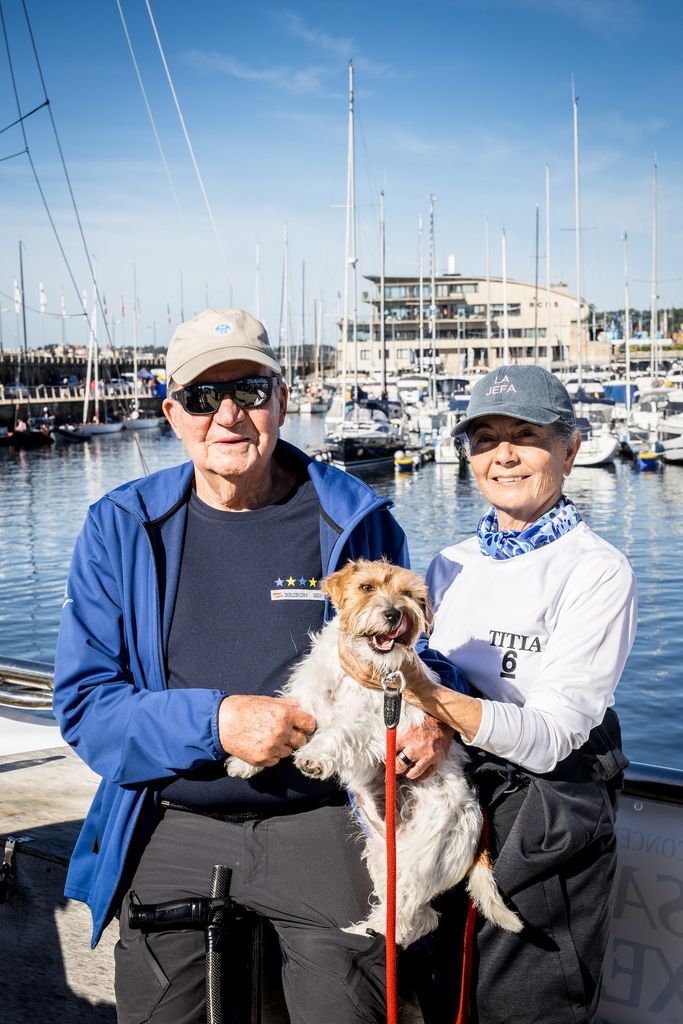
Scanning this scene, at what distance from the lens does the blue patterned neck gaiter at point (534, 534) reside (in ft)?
9.39

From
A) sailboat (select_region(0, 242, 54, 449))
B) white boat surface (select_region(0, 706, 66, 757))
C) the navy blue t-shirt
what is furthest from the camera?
sailboat (select_region(0, 242, 54, 449))

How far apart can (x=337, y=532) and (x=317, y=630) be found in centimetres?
33

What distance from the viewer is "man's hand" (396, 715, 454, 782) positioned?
103 inches

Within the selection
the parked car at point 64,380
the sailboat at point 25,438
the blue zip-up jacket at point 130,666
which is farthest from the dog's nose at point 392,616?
the parked car at point 64,380

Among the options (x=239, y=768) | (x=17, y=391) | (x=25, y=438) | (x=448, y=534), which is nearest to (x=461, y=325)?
(x=17, y=391)

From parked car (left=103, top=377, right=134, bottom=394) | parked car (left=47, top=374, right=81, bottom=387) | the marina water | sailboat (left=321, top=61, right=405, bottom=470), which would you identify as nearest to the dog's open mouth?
the marina water

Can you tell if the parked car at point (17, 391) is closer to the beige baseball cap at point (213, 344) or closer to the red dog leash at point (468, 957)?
the beige baseball cap at point (213, 344)

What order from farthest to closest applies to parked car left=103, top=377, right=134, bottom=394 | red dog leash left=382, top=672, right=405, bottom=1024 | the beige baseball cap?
parked car left=103, top=377, right=134, bottom=394
the beige baseball cap
red dog leash left=382, top=672, right=405, bottom=1024

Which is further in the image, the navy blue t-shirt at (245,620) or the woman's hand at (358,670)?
the navy blue t-shirt at (245,620)

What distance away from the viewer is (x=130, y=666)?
292 centimetres

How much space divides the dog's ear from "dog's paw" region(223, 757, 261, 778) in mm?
514

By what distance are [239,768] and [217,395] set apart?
1.20m

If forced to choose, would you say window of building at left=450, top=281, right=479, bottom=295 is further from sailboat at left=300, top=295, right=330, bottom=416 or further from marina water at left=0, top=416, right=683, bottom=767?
marina water at left=0, top=416, right=683, bottom=767

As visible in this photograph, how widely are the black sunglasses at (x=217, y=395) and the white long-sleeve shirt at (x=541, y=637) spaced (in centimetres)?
88
